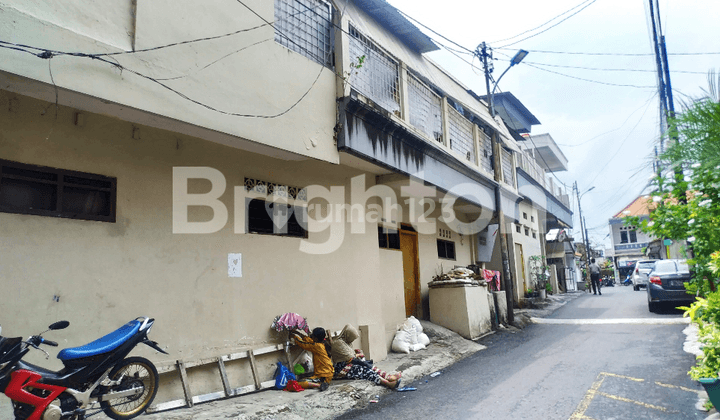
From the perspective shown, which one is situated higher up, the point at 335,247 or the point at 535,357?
the point at 335,247

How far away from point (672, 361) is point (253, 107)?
800 cm

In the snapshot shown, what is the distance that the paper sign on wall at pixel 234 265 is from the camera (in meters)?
7.00

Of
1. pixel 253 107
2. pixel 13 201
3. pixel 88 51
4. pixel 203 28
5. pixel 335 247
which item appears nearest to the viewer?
pixel 88 51

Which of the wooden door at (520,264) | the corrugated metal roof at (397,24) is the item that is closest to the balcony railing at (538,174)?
the wooden door at (520,264)

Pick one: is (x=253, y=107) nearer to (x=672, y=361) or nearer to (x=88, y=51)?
(x=88, y=51)

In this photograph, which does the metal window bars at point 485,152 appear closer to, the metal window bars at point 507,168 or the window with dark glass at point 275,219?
the metal window bars at point 507,168

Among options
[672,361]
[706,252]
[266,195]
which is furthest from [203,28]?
[672,361]

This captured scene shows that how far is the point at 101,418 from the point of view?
16.8ft

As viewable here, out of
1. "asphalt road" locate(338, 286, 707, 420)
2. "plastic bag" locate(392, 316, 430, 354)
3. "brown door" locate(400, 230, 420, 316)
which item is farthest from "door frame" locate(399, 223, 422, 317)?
"asphalt road" locate(338, 286, 707, 420)

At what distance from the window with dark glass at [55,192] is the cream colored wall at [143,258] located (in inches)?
3.3

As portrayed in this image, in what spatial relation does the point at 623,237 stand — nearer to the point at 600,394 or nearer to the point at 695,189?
the point at 600,394

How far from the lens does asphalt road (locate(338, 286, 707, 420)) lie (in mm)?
5820

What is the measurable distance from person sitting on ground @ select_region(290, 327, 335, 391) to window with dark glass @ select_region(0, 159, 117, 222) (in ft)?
10.8

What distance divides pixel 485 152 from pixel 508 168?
295cm
